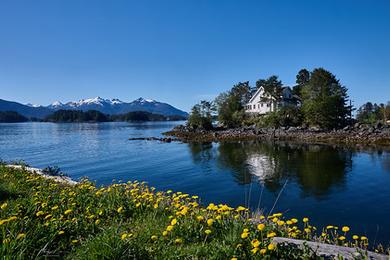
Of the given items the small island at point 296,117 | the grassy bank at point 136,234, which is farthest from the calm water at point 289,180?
the small island at point 296,117

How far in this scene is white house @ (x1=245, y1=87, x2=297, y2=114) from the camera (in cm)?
6950

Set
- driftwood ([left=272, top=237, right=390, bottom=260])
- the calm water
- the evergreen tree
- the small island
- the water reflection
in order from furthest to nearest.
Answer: the evergreen tree, the small island, the water reflection, the calm water, driftwood ([left=272, top=237, right=390, bottom=260])

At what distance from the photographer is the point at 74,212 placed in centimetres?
614

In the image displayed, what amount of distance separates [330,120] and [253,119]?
20623 mm

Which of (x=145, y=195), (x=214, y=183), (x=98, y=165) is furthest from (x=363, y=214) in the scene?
(x=98, y=165)

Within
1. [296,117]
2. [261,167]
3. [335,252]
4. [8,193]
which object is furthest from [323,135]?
[8,193]

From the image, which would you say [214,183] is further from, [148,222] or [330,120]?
[330,120]

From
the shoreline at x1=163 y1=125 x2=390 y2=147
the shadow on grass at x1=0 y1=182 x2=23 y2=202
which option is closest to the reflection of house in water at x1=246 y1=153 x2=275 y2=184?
the shadow on grass at x1=0 y1=182 x2=23 y2=202

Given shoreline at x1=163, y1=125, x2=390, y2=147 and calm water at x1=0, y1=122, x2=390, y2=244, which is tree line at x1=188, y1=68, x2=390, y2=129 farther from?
calm water at x1=0, y1=122, x2=390, y2=244

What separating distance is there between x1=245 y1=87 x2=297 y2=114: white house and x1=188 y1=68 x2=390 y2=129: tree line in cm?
63

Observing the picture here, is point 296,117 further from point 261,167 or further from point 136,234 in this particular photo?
point 136,234

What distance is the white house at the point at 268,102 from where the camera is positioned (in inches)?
2736

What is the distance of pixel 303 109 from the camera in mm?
59344

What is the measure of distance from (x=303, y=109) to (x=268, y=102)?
532 inches
